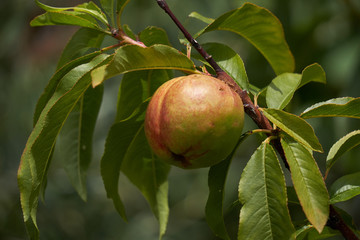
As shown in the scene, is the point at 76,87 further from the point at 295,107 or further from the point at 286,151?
the point at 295,107

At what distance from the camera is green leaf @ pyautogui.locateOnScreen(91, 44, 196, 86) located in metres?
0.79

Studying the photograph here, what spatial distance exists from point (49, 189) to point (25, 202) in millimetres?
2473

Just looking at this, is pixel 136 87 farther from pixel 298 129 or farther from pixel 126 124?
pixel 298 129

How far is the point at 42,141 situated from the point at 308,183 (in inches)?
18.9

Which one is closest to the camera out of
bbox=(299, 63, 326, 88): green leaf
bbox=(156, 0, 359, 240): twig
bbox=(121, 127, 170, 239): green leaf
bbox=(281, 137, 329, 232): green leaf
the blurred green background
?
bbox=(281, 137, 329, 232): green leaf

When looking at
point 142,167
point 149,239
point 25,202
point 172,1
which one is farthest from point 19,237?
point 25,202

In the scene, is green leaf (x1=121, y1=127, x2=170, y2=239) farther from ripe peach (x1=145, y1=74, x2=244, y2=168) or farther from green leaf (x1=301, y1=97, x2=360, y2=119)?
green leaf (x1=301, y1=97, x2=360, y2=119)

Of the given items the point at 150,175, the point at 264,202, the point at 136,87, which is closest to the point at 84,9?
the point at 136,87

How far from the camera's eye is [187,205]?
3.79m

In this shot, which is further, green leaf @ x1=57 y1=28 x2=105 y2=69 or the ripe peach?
green leaf @ x1=57 y1=28 x2=105 y2=69

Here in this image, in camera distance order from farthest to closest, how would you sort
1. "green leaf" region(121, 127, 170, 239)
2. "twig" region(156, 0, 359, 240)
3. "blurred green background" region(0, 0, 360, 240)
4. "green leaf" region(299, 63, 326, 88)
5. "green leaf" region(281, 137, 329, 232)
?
"blurred green background" region(0, 0, 360, 240) < "green leaf" region(121, 127, 170, 239) < "green leaf" region(299, 63, 326, 88) < "twig" region(156, 0, 359, 240) < "green leaf" region(281, 137, 329, 232)

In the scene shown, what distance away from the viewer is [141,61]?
860 millimetres

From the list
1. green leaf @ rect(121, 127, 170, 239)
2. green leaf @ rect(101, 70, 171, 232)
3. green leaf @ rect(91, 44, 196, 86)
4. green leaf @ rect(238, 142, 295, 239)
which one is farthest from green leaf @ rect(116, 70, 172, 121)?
green leaf @ rect(238, 142, 295, 239)

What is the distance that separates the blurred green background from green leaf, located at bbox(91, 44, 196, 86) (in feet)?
4.15
